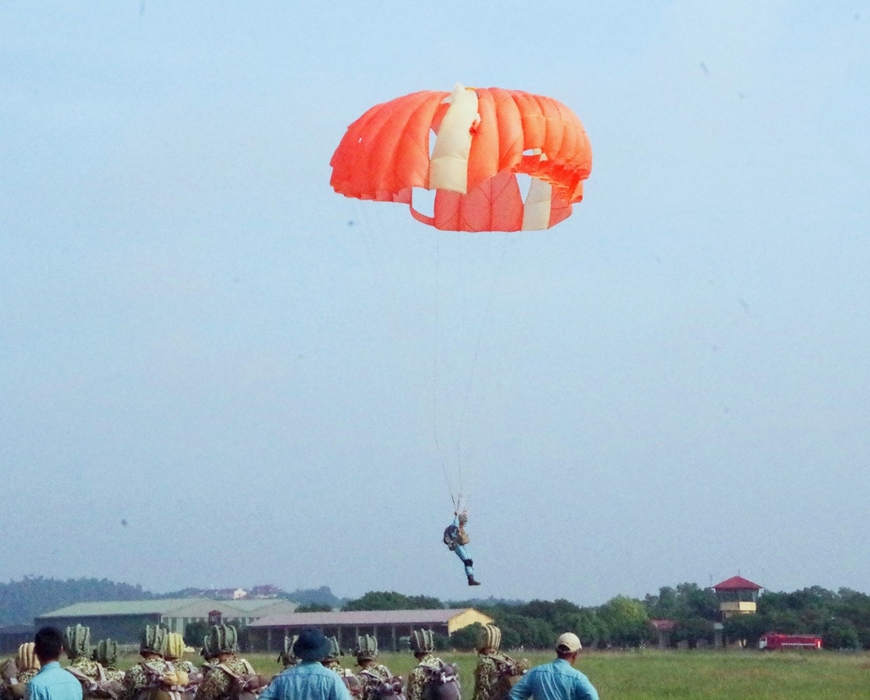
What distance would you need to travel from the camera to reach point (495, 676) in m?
12.4

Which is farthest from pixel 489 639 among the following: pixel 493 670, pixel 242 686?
pixel 242 686

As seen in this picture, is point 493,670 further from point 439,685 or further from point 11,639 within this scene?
point 11,639

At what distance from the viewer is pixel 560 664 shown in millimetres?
8141

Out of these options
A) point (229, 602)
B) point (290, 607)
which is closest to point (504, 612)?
point (290, 607)

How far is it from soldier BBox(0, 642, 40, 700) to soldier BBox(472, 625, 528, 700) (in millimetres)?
3722

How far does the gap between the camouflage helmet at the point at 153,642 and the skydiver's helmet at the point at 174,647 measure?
39 millimetres


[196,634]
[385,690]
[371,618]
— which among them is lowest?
[385,690]

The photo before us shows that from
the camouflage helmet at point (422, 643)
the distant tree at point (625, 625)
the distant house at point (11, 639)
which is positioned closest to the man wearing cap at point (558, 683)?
the camouflage helmet at point (422, 643)

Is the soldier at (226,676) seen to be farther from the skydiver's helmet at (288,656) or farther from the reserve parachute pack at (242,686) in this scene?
the skydiver's helmet at (288,656)

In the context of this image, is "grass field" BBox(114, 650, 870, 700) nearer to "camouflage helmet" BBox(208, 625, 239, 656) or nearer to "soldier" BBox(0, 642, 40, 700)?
"camouflage helmet" BBox(208, 625, 239, 656)

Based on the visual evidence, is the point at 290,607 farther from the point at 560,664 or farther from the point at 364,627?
the point at 560,664

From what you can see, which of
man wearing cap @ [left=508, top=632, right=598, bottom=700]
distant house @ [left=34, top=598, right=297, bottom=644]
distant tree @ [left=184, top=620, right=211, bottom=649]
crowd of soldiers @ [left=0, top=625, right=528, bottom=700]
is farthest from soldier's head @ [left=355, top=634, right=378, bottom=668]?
distant house @ [left=34, top=598, right=297, bottom=644]

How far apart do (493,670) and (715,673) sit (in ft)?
95.3

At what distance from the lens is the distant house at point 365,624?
191ft
